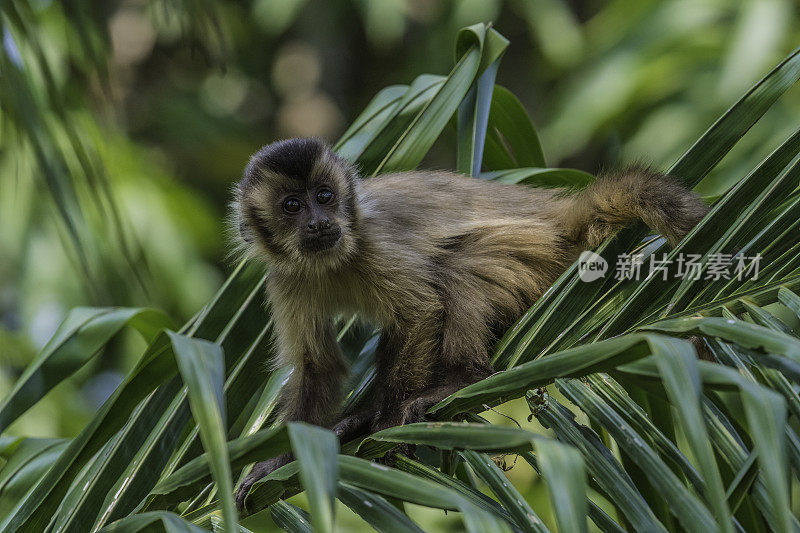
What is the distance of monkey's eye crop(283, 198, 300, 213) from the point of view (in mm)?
4117

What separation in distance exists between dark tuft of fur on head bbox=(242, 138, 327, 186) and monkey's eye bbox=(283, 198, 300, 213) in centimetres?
12

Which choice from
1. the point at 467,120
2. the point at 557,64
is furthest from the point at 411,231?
the point at 557,64

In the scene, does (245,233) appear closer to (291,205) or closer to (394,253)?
(291,205)

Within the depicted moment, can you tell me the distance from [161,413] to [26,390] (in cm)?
42

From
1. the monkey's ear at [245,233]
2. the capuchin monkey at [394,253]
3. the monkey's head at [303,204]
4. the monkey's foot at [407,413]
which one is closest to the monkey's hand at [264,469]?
the capuchin monkey at [394,253]

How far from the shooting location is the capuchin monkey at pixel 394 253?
12.0 feet

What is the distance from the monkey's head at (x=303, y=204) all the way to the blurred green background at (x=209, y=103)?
0.61m

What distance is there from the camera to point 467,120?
13.5 ft

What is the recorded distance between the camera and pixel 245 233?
4238 mm

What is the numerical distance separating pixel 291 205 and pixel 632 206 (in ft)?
5.05

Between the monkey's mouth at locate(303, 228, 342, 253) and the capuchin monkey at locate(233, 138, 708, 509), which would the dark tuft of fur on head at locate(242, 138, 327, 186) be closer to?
the capuchin monkey at locate(233, 138, 708, 509)

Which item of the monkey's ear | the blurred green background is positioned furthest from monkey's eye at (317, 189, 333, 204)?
the blurred green background

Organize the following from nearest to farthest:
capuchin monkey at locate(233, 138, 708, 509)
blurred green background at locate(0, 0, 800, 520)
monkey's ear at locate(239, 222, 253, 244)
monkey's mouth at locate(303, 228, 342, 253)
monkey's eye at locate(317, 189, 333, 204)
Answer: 1. blurred green background at locate(0, 0, 800, 520)
2. capuchin monkey at locate(233, 138, 708, 509)
3. monkey's mouth at locate(303, 228, 342, 253)
4. monkey's eye at locate(317, 189, 333, 204)
5. monkey's ear at locate(239, 222, 253, 244)

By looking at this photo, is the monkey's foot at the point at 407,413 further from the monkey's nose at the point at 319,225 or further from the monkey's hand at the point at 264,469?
the monkey's nose at the point at 319,225
